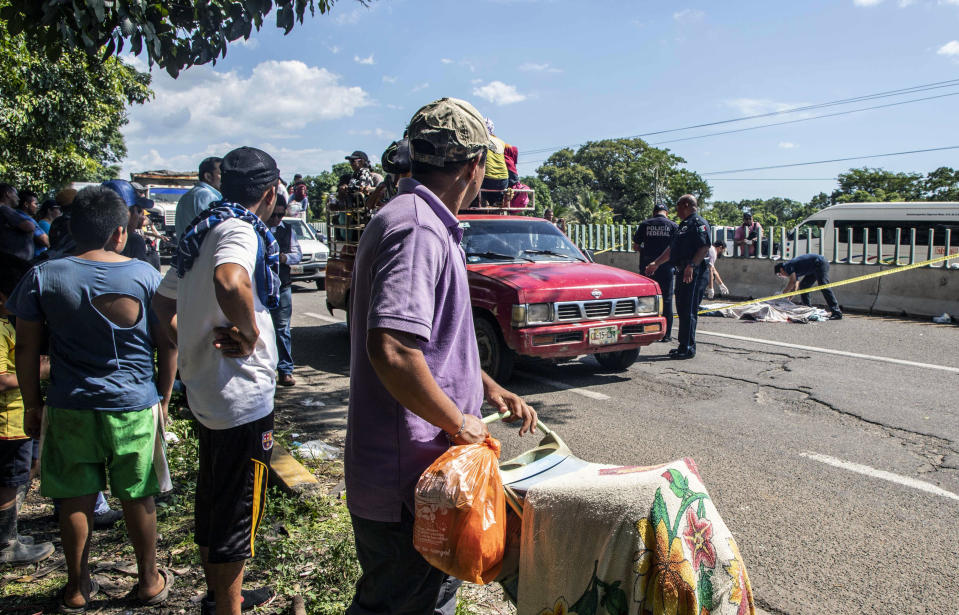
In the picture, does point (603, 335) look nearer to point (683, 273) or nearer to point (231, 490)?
point (683, 273)

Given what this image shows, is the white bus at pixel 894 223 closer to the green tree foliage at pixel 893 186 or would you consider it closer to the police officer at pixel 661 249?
the police officer at pixel 661 249

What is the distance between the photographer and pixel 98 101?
1597 centimetres

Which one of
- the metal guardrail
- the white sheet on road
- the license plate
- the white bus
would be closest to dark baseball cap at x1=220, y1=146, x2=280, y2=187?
the license plate

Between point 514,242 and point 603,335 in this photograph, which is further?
point 514,242

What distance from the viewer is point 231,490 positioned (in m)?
2.56

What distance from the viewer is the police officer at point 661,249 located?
9.37 metres

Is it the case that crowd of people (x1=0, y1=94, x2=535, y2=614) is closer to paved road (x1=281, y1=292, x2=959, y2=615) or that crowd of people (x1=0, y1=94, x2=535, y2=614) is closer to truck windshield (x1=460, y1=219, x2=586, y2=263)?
paved road (x1=281, y1=292, x2=959, y2=615)

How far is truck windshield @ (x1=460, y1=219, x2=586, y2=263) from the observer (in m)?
7.49

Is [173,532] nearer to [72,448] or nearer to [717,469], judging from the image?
[72,448]

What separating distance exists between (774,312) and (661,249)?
3.28 metres

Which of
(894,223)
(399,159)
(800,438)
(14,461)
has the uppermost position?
(399,159)

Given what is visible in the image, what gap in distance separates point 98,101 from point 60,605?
16.1 meters

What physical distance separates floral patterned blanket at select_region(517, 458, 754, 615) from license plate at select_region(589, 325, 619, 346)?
16.4ft

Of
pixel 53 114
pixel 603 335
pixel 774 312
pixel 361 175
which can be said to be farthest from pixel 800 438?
pixel 53 114
